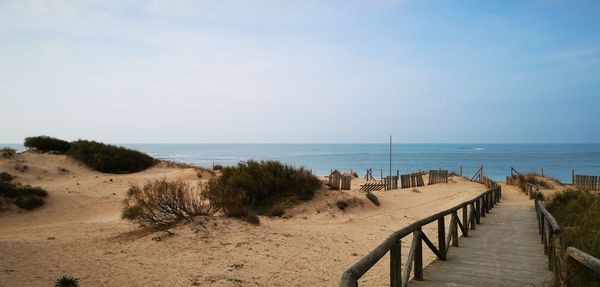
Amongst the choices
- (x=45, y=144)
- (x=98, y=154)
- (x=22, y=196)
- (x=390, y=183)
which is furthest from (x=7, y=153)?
(x=390, y=183)

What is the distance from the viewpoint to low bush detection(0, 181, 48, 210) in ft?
56.4

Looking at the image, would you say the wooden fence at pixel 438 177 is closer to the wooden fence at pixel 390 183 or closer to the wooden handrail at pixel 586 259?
the wooden fence at pixel 390 183

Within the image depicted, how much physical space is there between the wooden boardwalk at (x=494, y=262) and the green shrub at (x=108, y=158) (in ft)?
83.5

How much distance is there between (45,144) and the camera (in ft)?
115

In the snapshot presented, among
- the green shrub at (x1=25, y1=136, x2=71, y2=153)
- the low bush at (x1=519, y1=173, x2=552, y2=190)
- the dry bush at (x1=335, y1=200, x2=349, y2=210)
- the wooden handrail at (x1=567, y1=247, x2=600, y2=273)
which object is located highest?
the green shrub at (x1=25, y1=136, x2=71, y2=153)

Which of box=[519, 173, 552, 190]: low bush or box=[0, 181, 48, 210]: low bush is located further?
box=[519, 173, 552, 190]: low bush

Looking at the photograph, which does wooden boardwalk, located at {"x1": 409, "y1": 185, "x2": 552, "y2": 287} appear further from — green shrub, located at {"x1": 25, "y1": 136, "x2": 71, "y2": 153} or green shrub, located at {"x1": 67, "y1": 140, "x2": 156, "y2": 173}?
green shrub, located at {"x1": 25, "y1": 136, "x2": 71, "y2": 153}

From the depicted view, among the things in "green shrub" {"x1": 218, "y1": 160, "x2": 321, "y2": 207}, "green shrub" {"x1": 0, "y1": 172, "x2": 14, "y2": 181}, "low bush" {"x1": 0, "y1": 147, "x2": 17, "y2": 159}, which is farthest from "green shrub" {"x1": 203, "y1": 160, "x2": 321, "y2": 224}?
"low bush" {"x1": 0, "y1": 147, "x2": 17, "y2": 159}

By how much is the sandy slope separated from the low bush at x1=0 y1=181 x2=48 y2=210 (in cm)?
40

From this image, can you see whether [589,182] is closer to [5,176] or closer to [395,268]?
[395,268]

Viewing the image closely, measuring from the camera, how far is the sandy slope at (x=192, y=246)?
343 inches

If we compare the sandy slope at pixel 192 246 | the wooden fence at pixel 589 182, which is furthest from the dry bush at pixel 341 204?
the wooden fence at pixel 589 182

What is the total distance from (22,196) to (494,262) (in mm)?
17747

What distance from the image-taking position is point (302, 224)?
16266 millimetres
